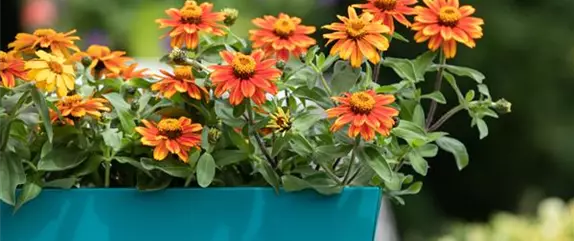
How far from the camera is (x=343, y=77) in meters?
0.78

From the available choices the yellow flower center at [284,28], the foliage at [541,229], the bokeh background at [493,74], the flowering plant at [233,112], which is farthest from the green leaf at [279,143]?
the bokeh background at [493,74]

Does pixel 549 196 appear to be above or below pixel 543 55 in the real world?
below

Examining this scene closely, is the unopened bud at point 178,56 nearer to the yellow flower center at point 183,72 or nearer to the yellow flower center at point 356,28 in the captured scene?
the yellow flower center at point 183,72

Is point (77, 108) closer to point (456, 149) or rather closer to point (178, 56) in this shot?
point (178, 56)

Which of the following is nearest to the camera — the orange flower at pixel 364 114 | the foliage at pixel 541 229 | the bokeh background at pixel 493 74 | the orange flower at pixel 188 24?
the orange flower at pixel 364 114

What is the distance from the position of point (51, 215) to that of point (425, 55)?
0.34 meters

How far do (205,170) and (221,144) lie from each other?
5 centimetres

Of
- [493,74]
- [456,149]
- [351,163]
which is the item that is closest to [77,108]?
[351,163]

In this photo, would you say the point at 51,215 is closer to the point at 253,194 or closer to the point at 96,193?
the point at 96,193

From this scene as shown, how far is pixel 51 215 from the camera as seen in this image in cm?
76

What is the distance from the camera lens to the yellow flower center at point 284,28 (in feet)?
2.71

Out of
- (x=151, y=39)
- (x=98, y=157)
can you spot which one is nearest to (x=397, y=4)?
(x=98, y=157)

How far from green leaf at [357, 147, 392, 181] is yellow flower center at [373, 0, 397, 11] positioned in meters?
0.13

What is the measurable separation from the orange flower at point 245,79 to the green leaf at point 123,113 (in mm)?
92
